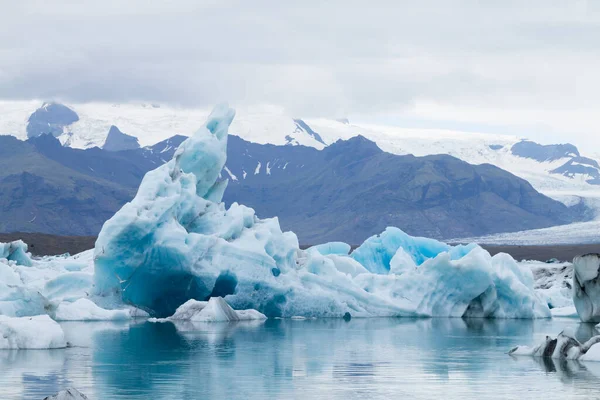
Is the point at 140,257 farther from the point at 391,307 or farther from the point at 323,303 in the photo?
the point at 391,307

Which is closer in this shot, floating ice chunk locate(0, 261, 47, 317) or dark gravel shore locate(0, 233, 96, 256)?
floating ice chunk locate(0, 261, 47, 317)

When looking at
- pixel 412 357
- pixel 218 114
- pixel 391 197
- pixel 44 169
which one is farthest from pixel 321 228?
pixel 412 357

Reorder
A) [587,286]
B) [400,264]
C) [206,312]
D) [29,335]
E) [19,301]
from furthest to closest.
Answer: [400,264]
[587,286]
[206,312]
[19,301]
[29,335]

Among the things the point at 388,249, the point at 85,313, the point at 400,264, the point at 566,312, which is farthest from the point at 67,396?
the point at 388,249

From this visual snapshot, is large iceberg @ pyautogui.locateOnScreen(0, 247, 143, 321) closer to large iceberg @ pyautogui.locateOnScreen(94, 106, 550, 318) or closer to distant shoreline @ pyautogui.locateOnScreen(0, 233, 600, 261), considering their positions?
large iceberg @ pyautogui.locateOnScreen(94, 106, 550, 318)

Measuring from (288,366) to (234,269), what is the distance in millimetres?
12011

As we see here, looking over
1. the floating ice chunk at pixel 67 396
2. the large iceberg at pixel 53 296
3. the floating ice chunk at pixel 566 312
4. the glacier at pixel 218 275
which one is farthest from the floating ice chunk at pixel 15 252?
the floating ice chunk at pixel 67 396

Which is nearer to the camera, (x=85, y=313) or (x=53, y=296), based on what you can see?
(x=85, y=313)

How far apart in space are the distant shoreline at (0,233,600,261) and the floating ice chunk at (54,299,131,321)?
61301 millimetres

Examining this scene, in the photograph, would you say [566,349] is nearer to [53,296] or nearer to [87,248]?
[53,296]

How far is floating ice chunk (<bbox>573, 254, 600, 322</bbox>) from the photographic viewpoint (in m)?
32.1

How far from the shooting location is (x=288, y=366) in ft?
66.0

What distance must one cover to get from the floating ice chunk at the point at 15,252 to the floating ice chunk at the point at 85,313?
11.6 m

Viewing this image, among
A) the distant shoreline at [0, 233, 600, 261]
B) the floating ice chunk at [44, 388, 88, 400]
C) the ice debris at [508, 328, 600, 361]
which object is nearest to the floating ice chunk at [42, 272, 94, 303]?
the ice debris at [508, 328, 600, 361]
